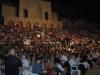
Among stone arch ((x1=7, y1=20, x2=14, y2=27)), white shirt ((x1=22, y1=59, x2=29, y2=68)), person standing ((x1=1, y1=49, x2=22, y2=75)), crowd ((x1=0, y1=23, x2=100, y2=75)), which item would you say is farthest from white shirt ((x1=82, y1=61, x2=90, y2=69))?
person standing ((x1=1, y1=49, x2=22, y2=75))

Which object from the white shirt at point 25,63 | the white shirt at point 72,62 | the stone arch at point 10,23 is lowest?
the white shirt at point 72,62

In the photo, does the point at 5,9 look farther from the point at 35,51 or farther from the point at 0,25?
the point at 35,51

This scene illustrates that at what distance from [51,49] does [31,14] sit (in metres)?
1.64

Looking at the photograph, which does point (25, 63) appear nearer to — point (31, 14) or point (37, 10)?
point (31, 14)

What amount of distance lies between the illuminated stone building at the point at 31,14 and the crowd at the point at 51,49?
0.31 m

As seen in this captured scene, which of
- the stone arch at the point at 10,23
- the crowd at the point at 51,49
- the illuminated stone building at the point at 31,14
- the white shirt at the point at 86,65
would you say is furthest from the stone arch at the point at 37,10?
the white shirt at the point at 86,65

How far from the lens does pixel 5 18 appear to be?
13656 mm

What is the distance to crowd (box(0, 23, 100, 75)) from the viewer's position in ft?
43.0

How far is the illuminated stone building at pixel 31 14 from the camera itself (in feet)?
44.9

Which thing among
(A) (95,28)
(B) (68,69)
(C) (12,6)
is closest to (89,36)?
(A) (95,28)

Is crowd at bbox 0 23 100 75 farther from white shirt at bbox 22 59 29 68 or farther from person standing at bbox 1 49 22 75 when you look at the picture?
person standing at bbox 1 49 22 75

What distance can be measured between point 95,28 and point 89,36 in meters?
0.70

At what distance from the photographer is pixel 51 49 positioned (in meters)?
14.3

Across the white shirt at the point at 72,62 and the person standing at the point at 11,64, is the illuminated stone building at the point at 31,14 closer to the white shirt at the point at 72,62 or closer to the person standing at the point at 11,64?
the white shirt at the point at 72,62
